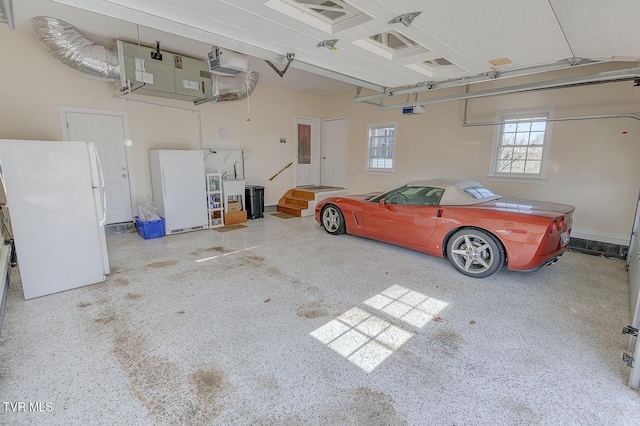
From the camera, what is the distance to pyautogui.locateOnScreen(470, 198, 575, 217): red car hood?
3161 millimetres

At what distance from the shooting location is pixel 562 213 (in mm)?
3141

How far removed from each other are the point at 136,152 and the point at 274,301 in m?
4.31

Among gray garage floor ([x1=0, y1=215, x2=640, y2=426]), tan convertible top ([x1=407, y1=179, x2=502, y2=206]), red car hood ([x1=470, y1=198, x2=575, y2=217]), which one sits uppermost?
tan convertible top ([x1=407, y1=179, x2=502, y2=206])

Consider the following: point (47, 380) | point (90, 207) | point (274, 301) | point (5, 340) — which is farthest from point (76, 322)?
point (274, 301)

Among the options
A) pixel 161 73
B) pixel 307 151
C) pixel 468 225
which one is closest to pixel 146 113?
pixel 161 73

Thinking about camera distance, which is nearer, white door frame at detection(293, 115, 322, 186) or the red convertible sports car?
the red convertible sports car

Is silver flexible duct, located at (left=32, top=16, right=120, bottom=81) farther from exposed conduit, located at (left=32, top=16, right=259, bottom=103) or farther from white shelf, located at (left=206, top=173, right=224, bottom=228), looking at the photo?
white shelf, located at (left=206, top=173, right=224, bottom=228)

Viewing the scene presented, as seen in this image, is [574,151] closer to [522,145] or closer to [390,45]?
[522,145]

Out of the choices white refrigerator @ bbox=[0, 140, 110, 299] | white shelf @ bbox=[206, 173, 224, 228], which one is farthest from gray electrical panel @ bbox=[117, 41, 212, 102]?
white refrigerator @ bbox=[0, 140, 110, 299]

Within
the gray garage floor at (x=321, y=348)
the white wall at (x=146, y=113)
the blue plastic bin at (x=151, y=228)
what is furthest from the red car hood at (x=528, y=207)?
the white wall at (x=146, y=113)

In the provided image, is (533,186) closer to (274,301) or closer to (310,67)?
(310,67)

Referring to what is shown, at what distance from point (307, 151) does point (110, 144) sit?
4.65 metres

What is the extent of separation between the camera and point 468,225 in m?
3.41

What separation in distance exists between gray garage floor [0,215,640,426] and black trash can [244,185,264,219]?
299 cm
